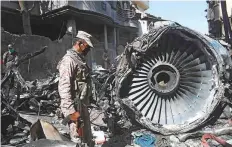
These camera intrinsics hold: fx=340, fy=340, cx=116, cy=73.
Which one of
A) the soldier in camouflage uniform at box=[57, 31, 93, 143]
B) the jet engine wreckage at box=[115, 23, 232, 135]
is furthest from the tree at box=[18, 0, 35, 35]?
the soldier in camouflage uniform at box=[57, 31, 93, 143]

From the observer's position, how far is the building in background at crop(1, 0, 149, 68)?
17656mm

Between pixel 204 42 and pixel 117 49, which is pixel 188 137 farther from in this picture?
pixel 117 49

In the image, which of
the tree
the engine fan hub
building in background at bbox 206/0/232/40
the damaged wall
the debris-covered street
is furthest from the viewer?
the tree

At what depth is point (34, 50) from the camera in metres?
A: 12.9

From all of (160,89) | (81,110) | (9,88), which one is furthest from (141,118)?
(9,88)

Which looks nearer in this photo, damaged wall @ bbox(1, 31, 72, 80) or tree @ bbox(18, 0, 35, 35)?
damaged wall @ bbox(1, 31, 72, 80)

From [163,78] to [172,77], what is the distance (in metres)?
0.15

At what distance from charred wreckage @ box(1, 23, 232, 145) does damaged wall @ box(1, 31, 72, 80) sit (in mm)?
6241

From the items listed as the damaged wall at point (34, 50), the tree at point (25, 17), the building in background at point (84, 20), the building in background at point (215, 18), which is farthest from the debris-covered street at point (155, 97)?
the building in background at point (215, 18)

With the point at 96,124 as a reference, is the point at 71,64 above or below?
above

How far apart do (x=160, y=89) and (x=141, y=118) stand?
0.64 meters

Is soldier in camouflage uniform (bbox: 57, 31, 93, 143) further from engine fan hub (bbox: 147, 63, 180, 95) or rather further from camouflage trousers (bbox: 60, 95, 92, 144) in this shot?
engine fan hub (bbox: 147, 63, 180, 95)

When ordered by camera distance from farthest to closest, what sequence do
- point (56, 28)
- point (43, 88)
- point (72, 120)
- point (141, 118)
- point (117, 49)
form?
point (117, 49) → point (56, 28) → point (43, 88) → point (141, 118) → point (72, 120)

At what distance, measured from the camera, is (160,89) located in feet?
18.7
